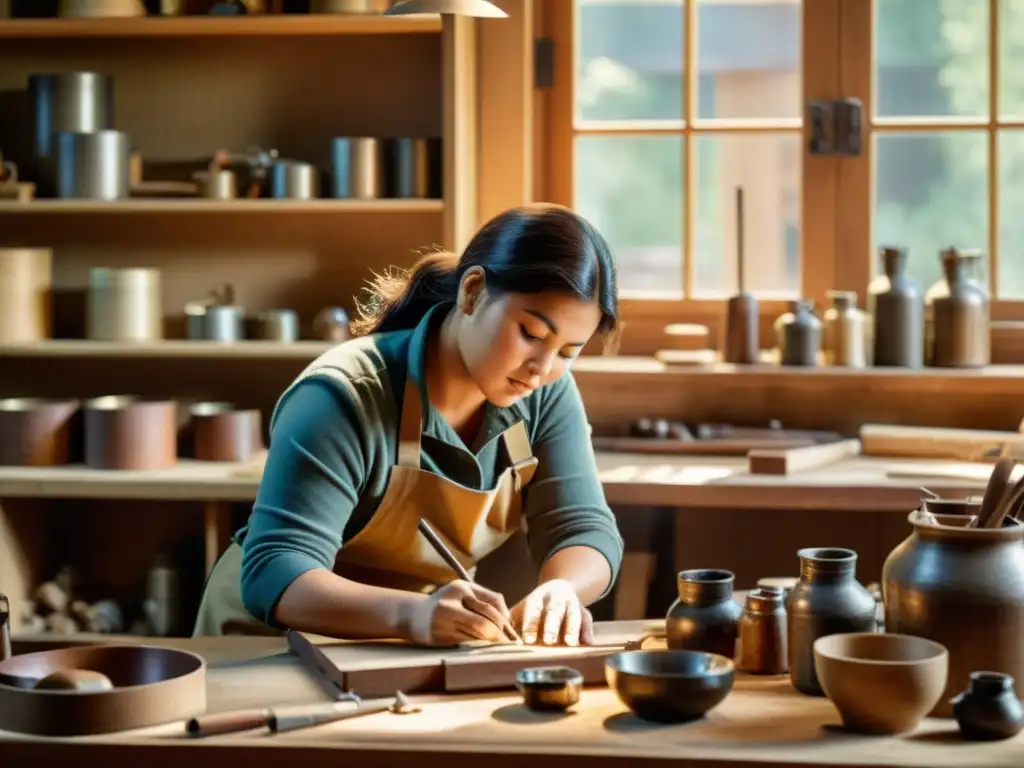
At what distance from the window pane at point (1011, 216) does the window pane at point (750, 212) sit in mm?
550

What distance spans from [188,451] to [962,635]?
8.72 feet

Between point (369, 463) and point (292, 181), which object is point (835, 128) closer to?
point (292, 181)

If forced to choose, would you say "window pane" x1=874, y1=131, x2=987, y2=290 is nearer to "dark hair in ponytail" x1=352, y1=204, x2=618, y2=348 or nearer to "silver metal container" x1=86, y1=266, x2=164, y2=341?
"dark hair in ponytail" x1=352, y1=204, x2=618, y2=348

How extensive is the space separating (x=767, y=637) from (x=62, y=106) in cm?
281

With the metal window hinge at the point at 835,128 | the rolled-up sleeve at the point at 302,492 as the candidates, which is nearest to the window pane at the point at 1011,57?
the metal window hinge at the point at 835,128

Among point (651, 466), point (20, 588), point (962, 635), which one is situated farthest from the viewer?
point (20, 588)

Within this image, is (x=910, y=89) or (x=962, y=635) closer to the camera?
(x=962, y=635)

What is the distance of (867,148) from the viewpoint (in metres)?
4.09

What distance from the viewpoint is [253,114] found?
13.9 feet

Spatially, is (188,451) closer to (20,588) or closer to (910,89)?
(20,588)

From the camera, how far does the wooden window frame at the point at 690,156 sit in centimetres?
409

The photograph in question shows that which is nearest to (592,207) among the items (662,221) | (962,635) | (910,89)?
(662,221)

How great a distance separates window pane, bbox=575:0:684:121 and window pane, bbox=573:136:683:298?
3.6 inches

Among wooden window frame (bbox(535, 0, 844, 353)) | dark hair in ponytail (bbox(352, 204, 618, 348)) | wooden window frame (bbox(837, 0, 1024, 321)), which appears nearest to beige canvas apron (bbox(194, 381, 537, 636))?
dark hair in ponytail (bbox(352, 204, 618, 348))
